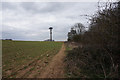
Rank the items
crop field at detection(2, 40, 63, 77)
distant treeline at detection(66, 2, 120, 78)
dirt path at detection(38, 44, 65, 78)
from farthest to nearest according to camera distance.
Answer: crop field at detection(2, 40, 63, 77) → dirt path at detection(38, 44, 65, 78) → distant treeline at detection(66, 2, 120, 78)

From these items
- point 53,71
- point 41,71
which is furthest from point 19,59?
point 53,71

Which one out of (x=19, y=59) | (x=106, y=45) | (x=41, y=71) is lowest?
(x=41, y=71)

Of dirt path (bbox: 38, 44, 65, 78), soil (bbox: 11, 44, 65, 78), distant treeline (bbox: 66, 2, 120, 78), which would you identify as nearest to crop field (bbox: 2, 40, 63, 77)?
soil (bbox: 11, 44, 65, 78)

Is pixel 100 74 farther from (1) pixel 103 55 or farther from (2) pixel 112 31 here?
(2) pixel 112 31

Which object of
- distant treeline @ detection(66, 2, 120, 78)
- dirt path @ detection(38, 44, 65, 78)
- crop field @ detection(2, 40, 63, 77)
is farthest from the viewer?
crop field @ detection(2, 40, 63, 77)

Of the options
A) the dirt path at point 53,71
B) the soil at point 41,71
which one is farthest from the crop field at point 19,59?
the dirt path at point 53,71

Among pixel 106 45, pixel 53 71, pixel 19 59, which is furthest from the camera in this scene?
pixel 19 59

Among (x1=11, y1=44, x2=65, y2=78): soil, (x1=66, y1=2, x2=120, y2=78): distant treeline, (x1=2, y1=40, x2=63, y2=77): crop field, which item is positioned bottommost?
(x1=11, y1=44, x2=65, y2=78): soil

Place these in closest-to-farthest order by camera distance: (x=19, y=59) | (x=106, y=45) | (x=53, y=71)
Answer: (x=106, y=45)
(x=53, y=71)
(x=19, y=59)

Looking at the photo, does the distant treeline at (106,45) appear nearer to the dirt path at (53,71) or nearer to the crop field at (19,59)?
the dirt path at (53,71)

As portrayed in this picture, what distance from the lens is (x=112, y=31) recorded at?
372 cm

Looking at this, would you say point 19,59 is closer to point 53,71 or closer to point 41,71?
point 41,71

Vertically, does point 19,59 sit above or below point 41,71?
above

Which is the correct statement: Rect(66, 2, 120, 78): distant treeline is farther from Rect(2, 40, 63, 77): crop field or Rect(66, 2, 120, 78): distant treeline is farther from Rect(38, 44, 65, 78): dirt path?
Rect(2, 40, 63, 77): crop field
